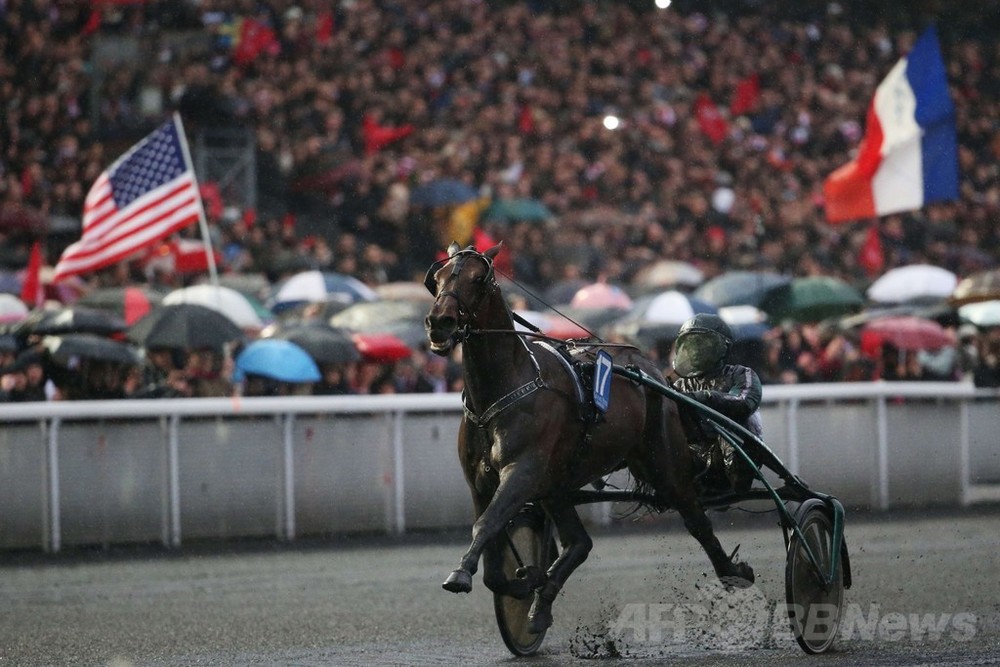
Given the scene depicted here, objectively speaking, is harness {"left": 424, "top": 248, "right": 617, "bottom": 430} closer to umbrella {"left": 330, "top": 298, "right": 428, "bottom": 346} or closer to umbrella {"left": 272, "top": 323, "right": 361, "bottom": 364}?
umbrella {"left": 272, "top": 323, "right": 361, "bottom": 364}

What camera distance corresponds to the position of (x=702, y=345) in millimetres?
8312

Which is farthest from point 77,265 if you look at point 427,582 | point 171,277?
point 427,582

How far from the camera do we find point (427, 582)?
36.9 ft

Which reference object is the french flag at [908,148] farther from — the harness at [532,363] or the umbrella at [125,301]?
the harness at [532,363]

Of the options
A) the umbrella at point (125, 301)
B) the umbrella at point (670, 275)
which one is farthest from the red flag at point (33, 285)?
the umbrella at point (670, 275)

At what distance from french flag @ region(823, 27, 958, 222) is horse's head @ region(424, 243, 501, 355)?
370 inches

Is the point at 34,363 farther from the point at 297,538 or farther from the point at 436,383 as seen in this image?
the point at 436,383

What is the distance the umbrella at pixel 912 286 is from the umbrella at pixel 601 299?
3.44 meters

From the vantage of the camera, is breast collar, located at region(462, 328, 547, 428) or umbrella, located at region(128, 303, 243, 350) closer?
breast collar, located at region(462, 328, 547, 428)

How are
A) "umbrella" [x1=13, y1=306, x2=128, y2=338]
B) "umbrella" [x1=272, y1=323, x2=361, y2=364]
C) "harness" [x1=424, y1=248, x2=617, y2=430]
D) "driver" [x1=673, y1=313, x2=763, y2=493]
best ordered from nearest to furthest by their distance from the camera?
1. "harness" [x1=424, y1=248, x2=617, y2=430]
2. "driver" [x1=673, y1=313, x2=763, y2=493]
3. "umbrella" [x1=272, y1=323, x2=361, y2=364]
4. "umbrella" [x1=13, y1=306, x2=128, y2=338]

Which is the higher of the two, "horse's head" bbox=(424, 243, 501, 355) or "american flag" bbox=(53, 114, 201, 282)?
"american flag" bbox=(53, 114, 201, 282)

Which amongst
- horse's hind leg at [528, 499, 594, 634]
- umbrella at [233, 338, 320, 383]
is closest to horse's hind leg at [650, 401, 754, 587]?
horse's hind leg at [528, 499, 594, 634]

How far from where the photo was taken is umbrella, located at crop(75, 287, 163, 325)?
16.6 metres

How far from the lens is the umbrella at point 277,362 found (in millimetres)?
14504
